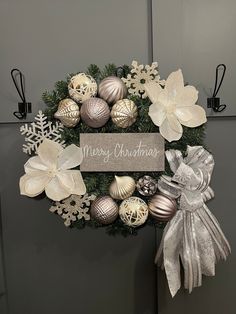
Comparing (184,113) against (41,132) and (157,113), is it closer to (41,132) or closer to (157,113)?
(157,113)

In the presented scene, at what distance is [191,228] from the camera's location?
724 mm

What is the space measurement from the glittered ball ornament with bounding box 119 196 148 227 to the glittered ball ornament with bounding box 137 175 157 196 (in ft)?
0.09

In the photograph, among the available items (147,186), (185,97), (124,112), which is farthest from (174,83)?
(147,186)

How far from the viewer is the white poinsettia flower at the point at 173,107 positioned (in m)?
0.69

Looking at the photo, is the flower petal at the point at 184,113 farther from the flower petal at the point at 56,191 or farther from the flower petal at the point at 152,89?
the flower petal at the point at 56,191

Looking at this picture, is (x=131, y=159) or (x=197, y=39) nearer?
(x=131, y=159)

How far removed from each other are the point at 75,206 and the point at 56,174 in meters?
0.10

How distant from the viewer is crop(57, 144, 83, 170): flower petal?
710 mm

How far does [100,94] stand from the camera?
702 mm

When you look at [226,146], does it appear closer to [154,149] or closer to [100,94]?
[154,149]

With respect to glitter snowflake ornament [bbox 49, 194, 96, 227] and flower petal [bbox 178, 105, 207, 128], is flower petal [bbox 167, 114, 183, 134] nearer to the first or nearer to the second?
flower petal [bbox 178, 105, 207, 128]

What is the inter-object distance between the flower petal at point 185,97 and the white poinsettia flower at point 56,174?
11.3 inches

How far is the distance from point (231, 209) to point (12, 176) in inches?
29.3

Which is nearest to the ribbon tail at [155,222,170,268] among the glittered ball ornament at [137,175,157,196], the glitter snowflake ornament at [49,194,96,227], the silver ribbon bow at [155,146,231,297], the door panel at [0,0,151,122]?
the silver ribbon bow at [155,146,231,297]
